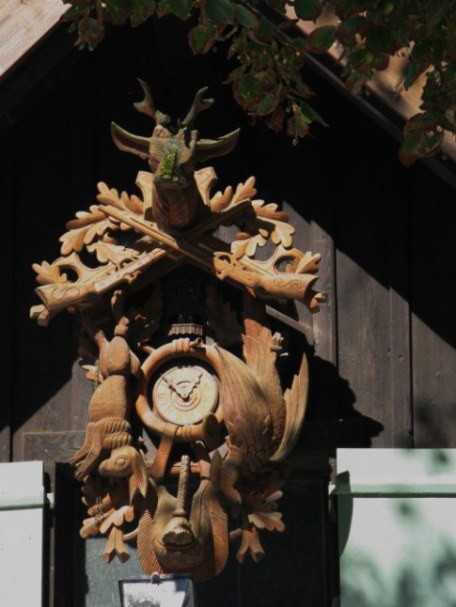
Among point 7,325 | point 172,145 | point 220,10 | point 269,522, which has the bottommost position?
point 269,522

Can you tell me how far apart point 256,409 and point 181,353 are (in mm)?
358

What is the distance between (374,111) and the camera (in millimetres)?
5895

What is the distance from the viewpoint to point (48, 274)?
6031mm

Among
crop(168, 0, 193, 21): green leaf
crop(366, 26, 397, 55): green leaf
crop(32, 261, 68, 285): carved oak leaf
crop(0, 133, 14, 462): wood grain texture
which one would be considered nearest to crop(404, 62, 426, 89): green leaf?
crop(366, 26, 397, 55): green leaf

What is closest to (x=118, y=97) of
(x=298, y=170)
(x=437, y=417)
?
(x=298, y=170)

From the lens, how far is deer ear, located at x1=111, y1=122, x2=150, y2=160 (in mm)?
5957

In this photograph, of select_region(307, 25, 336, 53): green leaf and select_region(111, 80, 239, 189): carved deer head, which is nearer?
select_region(307, 25, 336, 53): green leaf

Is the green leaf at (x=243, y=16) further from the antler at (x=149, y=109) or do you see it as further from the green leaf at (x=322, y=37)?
the antler at (x=149, y=109)

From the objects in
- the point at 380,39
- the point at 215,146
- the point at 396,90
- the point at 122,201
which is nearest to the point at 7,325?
the point at 122,201

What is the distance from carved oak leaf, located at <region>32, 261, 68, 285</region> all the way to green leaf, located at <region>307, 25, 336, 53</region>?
3.86 feet

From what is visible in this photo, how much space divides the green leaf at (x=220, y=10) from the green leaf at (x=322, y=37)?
0.37m

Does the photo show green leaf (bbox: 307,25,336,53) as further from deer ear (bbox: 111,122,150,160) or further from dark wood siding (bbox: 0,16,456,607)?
dark wood siding (bbox: 0,16,456,607)

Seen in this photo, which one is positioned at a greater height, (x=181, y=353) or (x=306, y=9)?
(x=306, y=9)

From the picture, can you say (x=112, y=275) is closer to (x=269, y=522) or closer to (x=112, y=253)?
(x=112, y=253)
